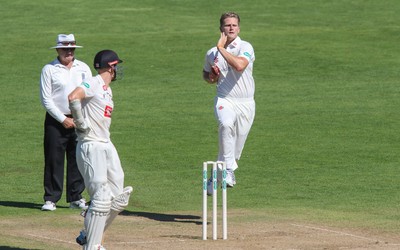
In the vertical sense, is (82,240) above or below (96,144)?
below

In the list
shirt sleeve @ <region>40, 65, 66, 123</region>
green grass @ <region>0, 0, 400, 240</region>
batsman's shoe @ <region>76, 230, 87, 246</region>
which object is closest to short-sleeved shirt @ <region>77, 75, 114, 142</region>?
batsman's shoe @ <region>76, 230, 87, 246</region>

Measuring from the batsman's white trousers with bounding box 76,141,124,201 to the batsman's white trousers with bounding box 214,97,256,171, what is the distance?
2883mm

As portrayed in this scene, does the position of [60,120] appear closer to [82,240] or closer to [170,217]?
[170,217]

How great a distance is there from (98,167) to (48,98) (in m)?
3.18

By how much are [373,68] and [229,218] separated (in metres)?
14.2

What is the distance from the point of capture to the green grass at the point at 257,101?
15.5 metres

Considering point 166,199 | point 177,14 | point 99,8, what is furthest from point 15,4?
point 166,199

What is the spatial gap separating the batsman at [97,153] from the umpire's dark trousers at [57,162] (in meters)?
3.09

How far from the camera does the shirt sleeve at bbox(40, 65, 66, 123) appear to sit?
14.1m

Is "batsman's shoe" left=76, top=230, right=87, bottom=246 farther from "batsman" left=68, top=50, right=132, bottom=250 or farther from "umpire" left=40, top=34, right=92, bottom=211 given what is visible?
"umpire" left=40, top=34, right=92, bottom=211

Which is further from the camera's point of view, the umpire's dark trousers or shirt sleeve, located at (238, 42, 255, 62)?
the umpire's dark trousers

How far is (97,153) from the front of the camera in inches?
443

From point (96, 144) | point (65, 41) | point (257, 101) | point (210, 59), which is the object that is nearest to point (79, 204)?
point (65, 41)

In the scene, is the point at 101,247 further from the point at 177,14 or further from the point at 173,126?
the point at 177,14
